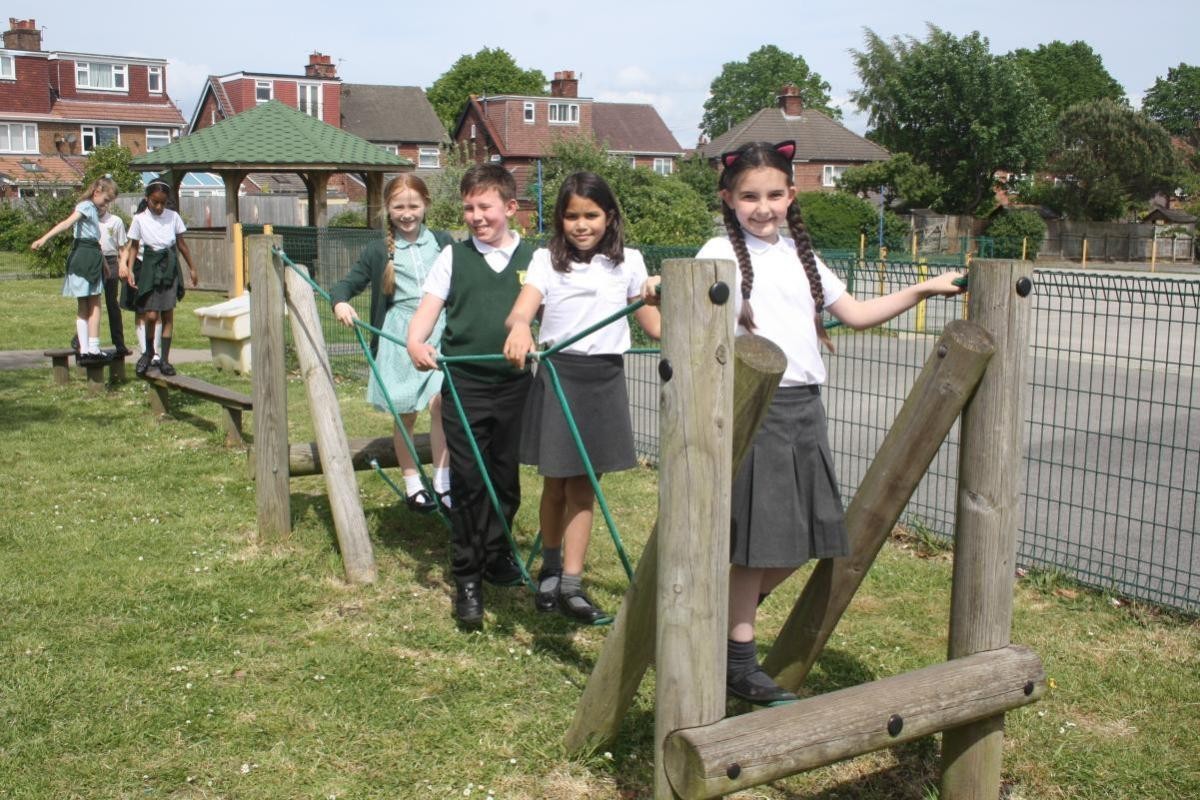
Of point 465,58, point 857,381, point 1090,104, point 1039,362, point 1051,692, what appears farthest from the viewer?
point 465,58

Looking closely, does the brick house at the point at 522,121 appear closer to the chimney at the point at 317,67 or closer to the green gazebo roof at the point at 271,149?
the chimney at the point at 317,67

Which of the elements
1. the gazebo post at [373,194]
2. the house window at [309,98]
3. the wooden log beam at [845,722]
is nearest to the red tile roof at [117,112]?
the house window at [309,98]

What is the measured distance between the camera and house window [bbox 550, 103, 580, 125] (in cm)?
6266

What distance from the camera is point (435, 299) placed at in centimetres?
452

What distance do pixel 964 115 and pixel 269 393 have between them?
46681 mm

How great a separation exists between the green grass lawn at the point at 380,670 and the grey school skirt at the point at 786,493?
74 cm

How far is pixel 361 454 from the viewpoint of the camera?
19.2 ft

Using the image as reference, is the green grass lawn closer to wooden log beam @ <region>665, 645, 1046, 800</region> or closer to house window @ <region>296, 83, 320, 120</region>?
wooden log beam @ <region>665, 645, 1046, 800</region>

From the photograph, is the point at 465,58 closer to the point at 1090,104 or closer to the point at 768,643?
the point at 1090,104

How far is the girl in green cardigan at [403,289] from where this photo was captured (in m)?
5.58

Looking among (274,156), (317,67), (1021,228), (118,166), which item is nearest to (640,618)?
(274,156)

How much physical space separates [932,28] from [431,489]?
49.2 meters

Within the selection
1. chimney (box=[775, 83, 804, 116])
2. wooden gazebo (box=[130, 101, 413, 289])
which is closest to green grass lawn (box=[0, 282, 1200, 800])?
wooden gazebo (box=[130, 101, 413, 289])

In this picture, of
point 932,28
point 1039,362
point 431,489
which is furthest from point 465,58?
point 431,489
